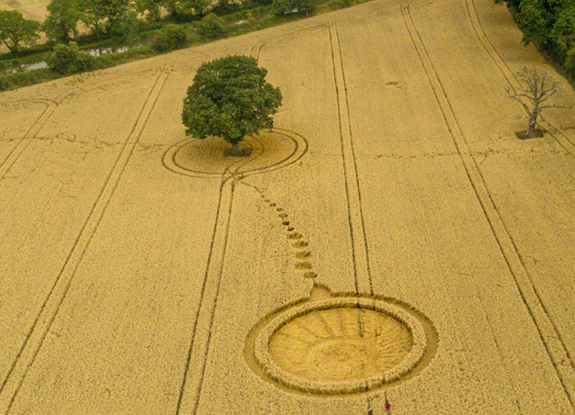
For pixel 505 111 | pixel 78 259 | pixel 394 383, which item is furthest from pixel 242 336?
pixel 505 111

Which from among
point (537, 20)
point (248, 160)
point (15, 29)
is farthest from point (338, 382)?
point (15, 29)

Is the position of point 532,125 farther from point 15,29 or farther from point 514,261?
point 15,29

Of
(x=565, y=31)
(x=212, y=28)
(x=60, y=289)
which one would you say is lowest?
(x=212, y=28)

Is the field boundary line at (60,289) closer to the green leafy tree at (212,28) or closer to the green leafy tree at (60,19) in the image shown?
the green leafy tree at (212,28)

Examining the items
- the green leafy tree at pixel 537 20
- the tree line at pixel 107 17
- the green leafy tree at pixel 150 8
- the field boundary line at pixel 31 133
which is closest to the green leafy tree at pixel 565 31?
the green leafy tree at pixel 537 20

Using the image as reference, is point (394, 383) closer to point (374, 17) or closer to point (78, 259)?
point (78, 259)

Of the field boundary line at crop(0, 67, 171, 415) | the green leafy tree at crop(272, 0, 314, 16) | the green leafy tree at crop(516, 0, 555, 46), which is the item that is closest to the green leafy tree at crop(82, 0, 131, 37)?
the green leafy tree at crop(272, 0, 314, 16)

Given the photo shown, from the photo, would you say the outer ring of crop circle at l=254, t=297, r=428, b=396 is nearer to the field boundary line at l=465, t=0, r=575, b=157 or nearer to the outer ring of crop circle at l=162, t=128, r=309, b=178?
the outer ring of crop circle at l=162, t=128, r=309, b=178
